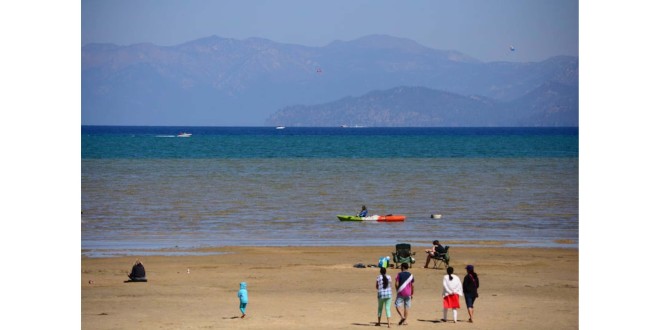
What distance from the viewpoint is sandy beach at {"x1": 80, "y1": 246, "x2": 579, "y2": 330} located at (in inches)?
739

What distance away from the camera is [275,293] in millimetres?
22000

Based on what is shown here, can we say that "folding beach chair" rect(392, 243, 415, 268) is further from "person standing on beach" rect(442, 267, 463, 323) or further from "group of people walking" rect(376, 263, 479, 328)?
Result: "person standing on beach" rect(442, 267, 463, 323)

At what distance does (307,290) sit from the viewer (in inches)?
878

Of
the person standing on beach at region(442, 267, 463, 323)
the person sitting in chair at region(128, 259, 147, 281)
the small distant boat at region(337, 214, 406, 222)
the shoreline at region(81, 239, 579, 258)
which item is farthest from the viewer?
the small distant boat at region(337, 214, 406, 222)

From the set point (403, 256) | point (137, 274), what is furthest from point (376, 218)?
point (137, 274)

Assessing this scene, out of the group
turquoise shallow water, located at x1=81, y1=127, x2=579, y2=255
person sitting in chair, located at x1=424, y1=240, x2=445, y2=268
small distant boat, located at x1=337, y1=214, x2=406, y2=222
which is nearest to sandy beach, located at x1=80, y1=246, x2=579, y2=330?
person sitting in chair, located at x1=424, y1=240, x2=445, y2=268

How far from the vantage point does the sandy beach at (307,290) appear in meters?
18.8

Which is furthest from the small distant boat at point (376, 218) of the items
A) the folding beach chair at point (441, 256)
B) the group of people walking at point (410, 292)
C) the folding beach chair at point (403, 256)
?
the group of people walking at point (410, 292)

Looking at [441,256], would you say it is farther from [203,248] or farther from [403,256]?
[203,248]

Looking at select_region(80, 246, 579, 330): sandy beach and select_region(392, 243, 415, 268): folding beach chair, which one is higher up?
select_region(392, 243, 415, 268): folding beach chair

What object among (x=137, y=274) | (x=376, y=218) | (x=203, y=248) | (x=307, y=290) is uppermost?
(x=376, y=218)
